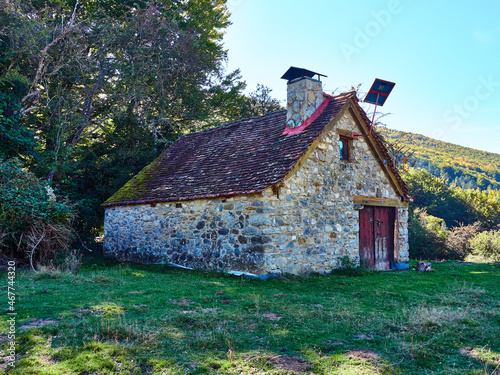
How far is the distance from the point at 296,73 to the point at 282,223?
5325 mm

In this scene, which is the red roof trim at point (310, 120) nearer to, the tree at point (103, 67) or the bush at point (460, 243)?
the tree at point (103, 67)

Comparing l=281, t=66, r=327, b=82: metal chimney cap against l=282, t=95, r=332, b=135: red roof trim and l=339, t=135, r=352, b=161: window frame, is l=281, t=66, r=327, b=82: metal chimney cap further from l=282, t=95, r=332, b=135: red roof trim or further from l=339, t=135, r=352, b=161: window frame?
l=339, t=135, r=352, b=161: window frame

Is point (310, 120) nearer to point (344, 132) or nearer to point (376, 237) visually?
point (344, 132)

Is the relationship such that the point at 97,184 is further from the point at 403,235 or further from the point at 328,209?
the point at 403,235

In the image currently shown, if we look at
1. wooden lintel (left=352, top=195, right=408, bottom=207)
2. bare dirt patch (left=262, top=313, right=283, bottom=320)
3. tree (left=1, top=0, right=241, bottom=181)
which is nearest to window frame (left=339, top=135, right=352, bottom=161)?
wooden lintel (left=352, top=195, right=408, bottom=207)

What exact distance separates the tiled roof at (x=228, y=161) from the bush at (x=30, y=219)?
9.01ft

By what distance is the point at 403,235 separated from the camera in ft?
43.8

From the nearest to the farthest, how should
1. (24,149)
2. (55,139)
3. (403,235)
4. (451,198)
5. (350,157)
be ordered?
(350,157), (403,235), (24,149), (55,139), (451,198)

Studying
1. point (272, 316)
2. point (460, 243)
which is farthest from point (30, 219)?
point (460, 243)

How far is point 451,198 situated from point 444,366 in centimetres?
3818

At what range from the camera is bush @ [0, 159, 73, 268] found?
10.2 meters

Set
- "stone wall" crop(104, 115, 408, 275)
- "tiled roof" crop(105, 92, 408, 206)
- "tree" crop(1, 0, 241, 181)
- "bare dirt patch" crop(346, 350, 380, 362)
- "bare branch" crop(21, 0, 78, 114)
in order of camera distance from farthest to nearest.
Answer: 1. "tree" crop(1, 0, 241, 181)
2. "bare branch" crop(21, 0, 78, 114)
3. "tiled roof" crop(105, 92, 408, 206)
4. "stone wall" crop(104, 115, 408, 275)
5. "bare dirt patch" crop(346, 350, 380, 362)

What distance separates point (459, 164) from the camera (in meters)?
65.4

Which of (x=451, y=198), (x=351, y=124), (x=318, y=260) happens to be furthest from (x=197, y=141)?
(x=451, y=198)
